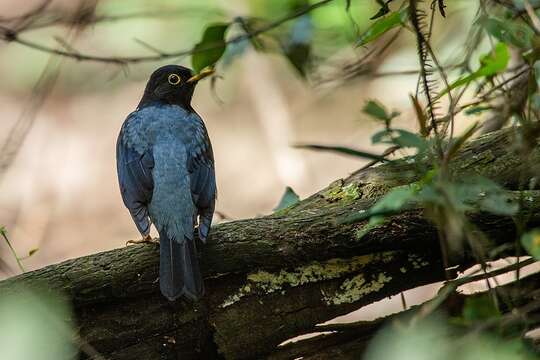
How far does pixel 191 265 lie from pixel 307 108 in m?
6.22

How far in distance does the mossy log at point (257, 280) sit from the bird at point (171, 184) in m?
0.15

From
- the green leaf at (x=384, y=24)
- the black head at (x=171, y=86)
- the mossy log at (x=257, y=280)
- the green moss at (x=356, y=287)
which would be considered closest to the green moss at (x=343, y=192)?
the mossy log at (x=257, y=280)

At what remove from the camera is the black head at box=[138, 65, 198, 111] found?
19.3 ft

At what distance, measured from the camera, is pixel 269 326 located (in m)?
4.08

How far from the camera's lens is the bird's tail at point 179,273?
150 inches

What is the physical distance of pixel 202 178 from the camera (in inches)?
190

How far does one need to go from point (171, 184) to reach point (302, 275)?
0.98 meters

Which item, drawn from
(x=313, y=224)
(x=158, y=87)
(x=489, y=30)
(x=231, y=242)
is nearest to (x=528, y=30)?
(x=489, y=30)

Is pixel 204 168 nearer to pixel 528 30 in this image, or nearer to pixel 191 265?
pixel 191 265

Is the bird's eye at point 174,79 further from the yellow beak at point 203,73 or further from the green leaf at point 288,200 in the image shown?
the green leaf at point 288,200

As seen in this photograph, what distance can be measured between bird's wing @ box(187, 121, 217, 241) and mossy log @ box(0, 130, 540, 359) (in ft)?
0.95

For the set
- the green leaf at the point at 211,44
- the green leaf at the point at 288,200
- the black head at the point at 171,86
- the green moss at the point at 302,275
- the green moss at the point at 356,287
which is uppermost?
the black head at the point at 171,86

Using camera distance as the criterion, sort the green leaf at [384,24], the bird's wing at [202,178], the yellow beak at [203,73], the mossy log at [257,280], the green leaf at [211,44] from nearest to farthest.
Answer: the green leaf at [384,24] → the mossy log at [257,280] → the green leaf at [211,44] → the bird's wing at [202,178] → the yellow beak at [203,73]

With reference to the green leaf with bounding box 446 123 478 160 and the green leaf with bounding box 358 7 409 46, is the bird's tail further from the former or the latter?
the green leaf with bounding box 446 123 478 160
